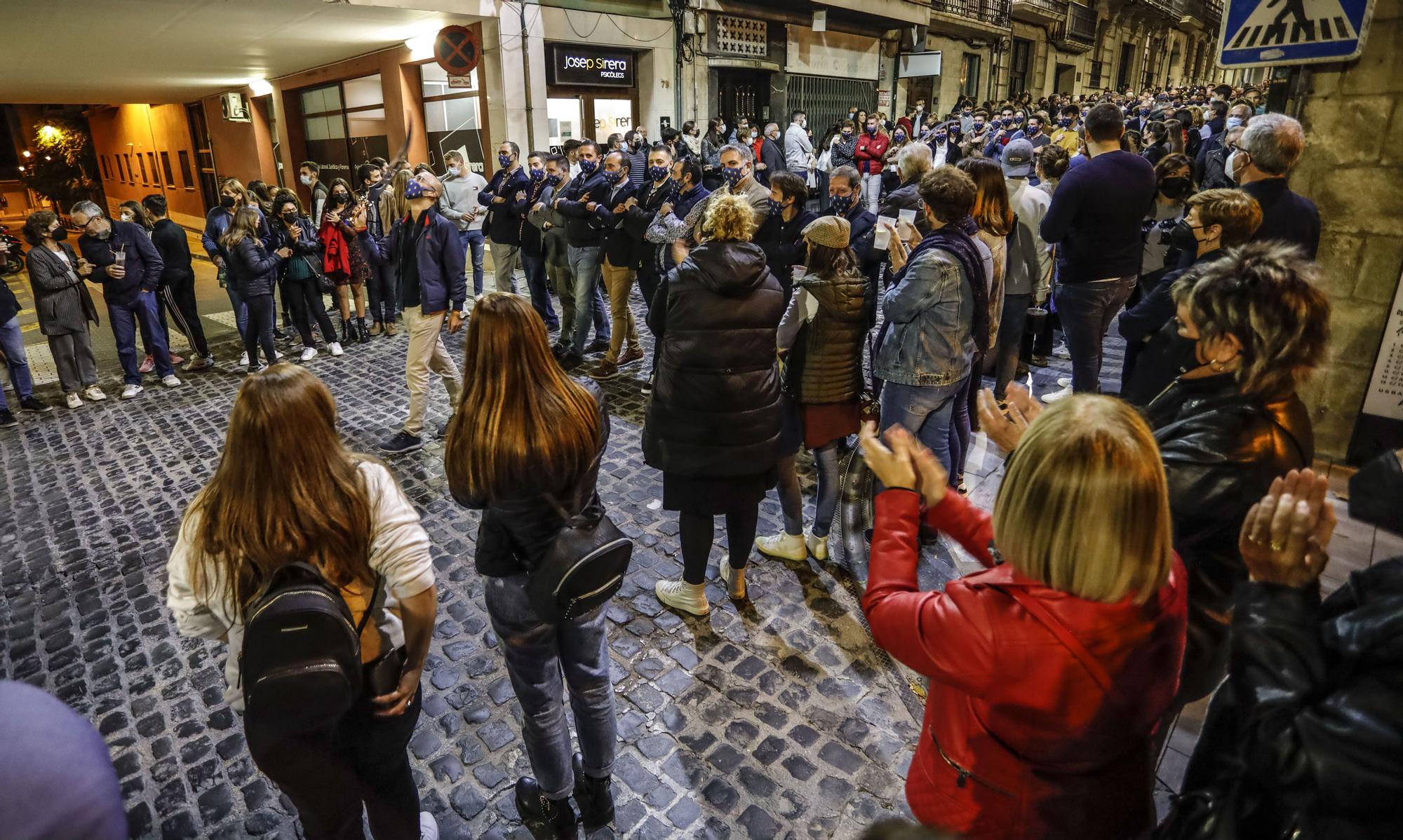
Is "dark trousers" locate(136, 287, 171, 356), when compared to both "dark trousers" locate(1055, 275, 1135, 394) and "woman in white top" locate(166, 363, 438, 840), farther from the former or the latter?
"dark trousers" locate(1055, 275, 1135, 394)

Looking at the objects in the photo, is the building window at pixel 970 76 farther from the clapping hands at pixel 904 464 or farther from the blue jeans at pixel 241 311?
the clapping hands at pixel 904 464

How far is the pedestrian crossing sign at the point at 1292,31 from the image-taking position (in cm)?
447

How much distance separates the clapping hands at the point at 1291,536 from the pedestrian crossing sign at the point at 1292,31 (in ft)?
15.5

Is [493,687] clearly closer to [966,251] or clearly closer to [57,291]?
[966,251]

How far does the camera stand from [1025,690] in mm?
1417

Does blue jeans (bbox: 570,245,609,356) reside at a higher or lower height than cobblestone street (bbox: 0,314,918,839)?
higher

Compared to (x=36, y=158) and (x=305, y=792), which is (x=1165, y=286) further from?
(x=36, y=158)

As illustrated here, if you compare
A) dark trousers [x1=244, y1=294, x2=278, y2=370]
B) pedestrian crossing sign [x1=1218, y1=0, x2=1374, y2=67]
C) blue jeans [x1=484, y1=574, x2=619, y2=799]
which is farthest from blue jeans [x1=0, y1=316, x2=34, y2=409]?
pedestrian crossing sign [x1=1218, y1=0, x2=1374, y2=67]

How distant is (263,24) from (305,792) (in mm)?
13813

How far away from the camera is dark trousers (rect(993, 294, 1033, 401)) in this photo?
5918 millimetres

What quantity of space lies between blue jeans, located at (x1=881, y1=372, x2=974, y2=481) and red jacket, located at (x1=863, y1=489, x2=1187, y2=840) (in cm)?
251

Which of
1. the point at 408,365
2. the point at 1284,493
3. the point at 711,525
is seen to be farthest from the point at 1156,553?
the point at 408,365

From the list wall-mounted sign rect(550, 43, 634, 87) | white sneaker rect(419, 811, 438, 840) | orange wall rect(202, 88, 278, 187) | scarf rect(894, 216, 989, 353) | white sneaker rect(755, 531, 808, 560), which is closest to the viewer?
white sneaker rect(419, 811, 438, 840)

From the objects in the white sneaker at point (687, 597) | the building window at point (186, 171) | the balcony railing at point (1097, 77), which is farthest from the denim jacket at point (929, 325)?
the balcony railing at point (1097, 77)
